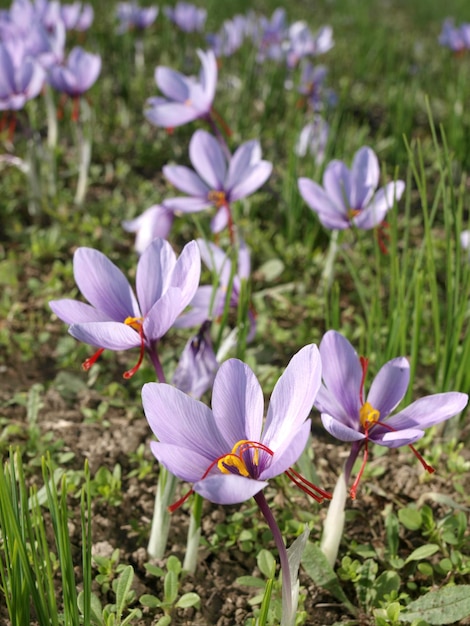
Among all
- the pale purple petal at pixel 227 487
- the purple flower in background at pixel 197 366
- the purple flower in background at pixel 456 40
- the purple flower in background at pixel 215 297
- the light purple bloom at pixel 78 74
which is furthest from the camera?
the purple flower in background at pixel 456 40

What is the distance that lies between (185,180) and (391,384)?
37.3 inches

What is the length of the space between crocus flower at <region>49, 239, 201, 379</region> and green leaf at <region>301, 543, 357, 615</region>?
47 cm

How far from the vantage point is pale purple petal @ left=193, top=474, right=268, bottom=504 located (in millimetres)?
748

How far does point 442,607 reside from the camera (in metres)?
1.11

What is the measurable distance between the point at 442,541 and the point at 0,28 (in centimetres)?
261

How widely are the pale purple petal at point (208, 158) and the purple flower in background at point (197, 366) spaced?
65 centimetres

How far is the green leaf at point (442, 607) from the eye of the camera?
3.58 feet

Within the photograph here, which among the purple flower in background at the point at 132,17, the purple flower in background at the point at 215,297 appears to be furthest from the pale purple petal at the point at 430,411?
the purple flower in background at the point at 132,17

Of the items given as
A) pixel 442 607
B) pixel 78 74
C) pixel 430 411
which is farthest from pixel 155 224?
pixel 442 607

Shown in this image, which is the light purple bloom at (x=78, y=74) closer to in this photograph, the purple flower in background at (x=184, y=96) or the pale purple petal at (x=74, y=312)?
the purple flower in background at (x=184, y=96)

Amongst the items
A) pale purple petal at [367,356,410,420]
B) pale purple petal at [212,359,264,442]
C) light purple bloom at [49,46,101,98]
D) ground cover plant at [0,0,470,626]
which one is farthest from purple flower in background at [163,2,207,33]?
pale purple petal at [212,359,264,442]

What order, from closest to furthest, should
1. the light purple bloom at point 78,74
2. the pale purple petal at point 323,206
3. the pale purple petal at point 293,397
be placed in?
the pale purple petal at point 293,397
the pale purple petal at point 323,206
the light purple bloom at point 78,74

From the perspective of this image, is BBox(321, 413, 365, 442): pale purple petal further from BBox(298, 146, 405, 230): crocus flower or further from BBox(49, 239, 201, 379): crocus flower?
BBox(298, 146, 405, 230): crocus flower

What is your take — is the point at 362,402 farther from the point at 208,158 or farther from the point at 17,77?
the point at 17,77
